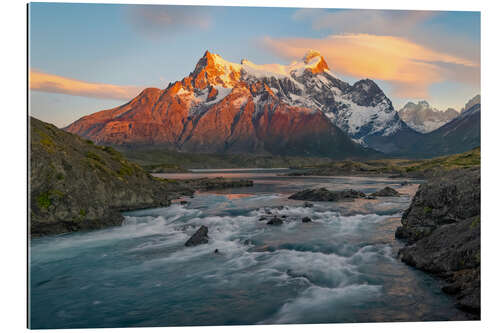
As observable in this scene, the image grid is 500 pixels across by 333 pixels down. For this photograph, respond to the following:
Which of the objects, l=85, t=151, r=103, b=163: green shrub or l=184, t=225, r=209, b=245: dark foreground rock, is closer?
l=184, t=225, r=209, b=245: dark foreground rock

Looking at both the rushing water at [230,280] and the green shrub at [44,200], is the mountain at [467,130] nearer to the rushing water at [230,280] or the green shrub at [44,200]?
the rushing water at [230,280]

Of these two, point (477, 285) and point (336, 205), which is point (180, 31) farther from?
point (336, 205)

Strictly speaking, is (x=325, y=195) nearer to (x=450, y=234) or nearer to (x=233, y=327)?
(x=450, y=234)

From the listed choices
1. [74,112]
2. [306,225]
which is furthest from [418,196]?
[74,112]

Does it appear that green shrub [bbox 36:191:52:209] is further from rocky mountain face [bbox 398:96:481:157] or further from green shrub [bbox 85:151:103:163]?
rocky mountain face [bbox 398:96:481:157]

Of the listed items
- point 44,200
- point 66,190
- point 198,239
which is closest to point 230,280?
point 198,239

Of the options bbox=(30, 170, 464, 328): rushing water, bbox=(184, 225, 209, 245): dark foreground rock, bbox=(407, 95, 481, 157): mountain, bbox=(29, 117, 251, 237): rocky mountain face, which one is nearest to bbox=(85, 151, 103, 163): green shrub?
bbox=(29, 117, 251, 237): rocky mountain face
